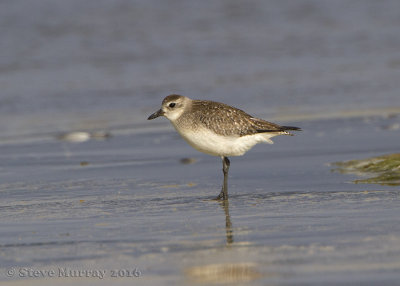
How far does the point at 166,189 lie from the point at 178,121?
68cm

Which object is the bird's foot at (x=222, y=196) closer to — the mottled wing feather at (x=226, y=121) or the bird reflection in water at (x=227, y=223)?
the bird reflection in water at (x=227, y=223)

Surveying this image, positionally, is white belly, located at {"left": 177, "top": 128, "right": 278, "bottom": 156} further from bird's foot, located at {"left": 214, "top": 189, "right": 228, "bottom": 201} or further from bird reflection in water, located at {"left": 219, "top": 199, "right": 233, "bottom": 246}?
bird reflection in water, located at {"left": 219, "top": 199, "right": 233, "bottom": 246}

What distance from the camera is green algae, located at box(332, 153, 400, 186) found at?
774 centimetres

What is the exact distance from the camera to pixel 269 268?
5.07 meters

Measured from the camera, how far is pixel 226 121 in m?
7.84

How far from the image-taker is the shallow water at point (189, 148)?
5359 millimetres

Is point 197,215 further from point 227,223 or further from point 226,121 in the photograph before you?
point 226,121

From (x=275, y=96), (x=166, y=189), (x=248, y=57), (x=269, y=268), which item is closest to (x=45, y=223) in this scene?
(x=166, y=189)

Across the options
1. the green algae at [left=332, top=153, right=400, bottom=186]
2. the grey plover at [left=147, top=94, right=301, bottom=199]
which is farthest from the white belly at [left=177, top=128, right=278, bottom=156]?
the green algae at [left=332, top=153, right=400, bottom=186]

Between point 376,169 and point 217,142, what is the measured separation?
1722 millimetres

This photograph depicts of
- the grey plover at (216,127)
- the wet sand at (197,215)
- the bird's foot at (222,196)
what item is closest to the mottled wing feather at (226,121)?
the grey plover at (216,127)

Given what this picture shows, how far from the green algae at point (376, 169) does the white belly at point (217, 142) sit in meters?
1.11

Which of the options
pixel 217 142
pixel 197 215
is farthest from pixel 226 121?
pixel 197 215

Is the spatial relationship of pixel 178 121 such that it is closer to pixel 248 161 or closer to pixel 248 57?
pixel 248 161
